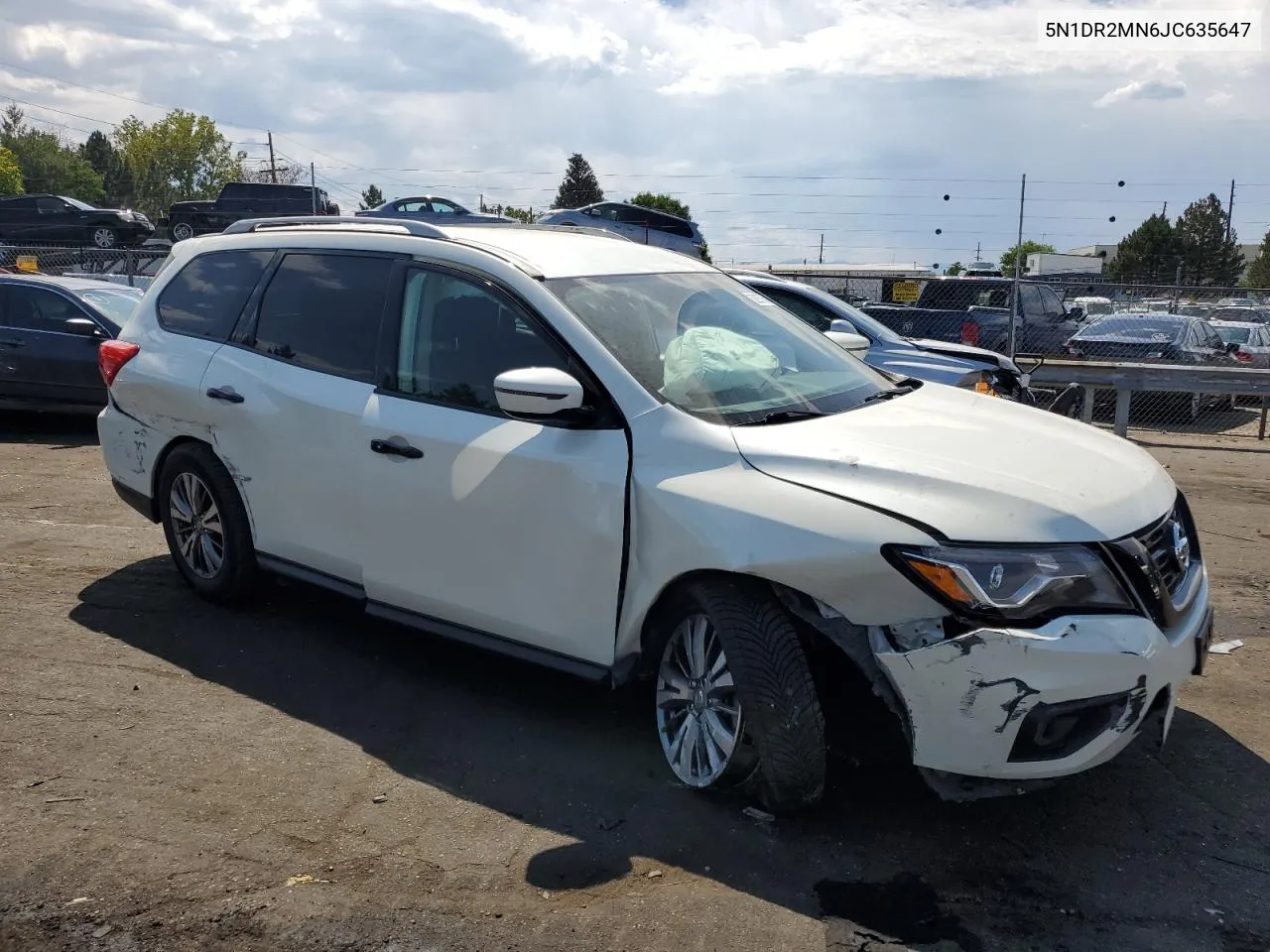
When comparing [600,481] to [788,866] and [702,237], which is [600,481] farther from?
[702,237]

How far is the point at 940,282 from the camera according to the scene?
1586 cm

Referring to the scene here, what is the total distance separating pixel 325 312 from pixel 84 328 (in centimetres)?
701

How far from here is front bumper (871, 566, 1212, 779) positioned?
3.09 m

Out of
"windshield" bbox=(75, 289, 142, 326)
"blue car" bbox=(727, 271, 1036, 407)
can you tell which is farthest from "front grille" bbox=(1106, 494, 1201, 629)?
"windshield" bbox=(75, 289, 142, 326)

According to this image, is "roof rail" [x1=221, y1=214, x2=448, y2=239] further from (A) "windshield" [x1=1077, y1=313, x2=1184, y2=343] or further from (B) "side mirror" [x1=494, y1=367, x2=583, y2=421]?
(A) "windshield" [x1=1077, y1=313, x2=1184, y2=343]

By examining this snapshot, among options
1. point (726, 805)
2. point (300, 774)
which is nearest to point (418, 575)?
point (300, 774)

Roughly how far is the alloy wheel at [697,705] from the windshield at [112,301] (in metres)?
8.96

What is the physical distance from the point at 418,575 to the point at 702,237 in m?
21.2

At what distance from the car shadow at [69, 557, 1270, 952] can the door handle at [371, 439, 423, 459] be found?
1.04 metres

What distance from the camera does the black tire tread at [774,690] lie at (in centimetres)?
339

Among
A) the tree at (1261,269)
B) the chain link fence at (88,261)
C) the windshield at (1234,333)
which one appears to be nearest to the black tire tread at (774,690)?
the chain link fence at (88,261)

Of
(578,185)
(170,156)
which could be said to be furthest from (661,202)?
(170,156)

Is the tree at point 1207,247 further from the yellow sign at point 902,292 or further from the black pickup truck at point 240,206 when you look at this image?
the black pickup truck at point 240,206

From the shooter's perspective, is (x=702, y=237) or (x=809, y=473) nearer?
(x=809, y=473)
